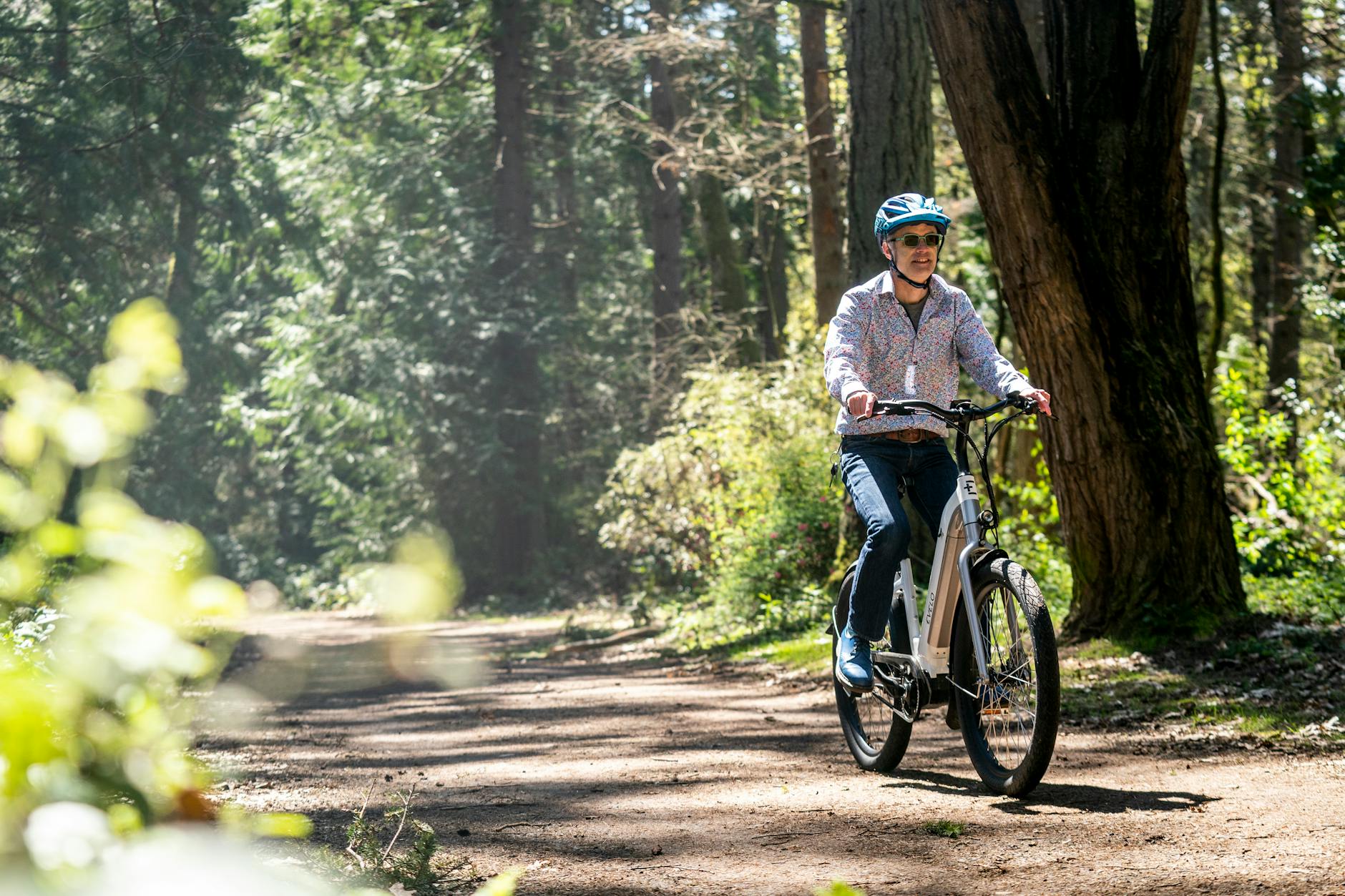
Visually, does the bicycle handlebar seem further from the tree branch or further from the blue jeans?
the tree branch

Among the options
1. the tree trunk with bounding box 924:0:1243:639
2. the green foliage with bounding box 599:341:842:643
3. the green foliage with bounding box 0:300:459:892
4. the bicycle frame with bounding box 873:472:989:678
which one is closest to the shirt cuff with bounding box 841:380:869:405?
the bicycle frame with bounding box 873:472:989:678

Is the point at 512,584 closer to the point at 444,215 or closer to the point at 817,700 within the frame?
the point at 444,215

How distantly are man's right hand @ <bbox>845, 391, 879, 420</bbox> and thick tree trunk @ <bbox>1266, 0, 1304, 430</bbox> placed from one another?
12.9m

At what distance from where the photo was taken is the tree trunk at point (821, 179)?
18125 mm

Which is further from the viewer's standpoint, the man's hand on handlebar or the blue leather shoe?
the blue leather shoe

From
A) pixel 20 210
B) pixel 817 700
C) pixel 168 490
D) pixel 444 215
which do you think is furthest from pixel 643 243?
pixel 817 700

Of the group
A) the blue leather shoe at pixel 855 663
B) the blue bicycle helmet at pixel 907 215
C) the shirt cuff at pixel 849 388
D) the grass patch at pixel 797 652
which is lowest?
the grass patch at pixel 797 652

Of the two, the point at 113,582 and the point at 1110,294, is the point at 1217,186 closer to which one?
the point at 1110,294

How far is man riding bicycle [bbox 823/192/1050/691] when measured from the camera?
5609 millimetres

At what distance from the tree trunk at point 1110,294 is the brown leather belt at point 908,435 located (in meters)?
2.85

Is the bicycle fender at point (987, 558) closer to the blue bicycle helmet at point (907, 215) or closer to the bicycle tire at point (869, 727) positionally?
the bicycle tire at point (869, 727)

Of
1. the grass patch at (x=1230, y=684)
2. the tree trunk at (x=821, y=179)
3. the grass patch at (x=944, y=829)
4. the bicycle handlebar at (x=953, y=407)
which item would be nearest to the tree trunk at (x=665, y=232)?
the tree trunk at (x=821, y=179)

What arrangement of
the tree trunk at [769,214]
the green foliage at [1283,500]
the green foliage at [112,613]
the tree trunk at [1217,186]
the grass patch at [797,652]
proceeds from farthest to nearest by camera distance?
1. the tree trunk at [769,214]
2. the grass patch at [797,652]
3. the green foliage at [1283,500]
4. the tree trunk at [1217,186]
5. the green foliage at [112,613]

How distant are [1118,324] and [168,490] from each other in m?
26.1
